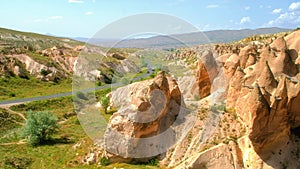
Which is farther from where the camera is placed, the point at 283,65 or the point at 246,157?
the point at 283,65

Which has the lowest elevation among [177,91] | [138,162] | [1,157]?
[1,157]

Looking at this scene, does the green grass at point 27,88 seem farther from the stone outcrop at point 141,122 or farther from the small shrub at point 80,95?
the stone outcrop at point 141,122

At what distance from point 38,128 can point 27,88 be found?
40590 mm

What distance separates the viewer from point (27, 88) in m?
80.4

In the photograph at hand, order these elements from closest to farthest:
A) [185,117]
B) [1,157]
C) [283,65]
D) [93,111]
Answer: [283,65] → [185,117] → [1,157] → [93,111]

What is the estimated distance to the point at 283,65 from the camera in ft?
89.4

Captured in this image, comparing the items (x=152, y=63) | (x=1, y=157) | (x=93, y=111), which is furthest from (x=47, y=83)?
(x=1, y=157)

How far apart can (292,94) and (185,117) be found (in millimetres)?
10488

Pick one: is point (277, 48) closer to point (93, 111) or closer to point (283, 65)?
point (283, 65)

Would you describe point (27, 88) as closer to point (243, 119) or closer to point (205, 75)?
point (205, 75)

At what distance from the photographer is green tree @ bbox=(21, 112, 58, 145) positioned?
42.5m

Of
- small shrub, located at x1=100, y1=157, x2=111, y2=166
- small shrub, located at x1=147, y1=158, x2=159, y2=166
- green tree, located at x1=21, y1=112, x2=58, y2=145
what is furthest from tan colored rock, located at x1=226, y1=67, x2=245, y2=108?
green tree, located at x1=21, y1=112, x2=58, y2=145

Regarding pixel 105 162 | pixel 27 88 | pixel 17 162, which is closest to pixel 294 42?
pixel 105 162

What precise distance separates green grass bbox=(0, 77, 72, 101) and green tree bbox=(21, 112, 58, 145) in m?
28.0
